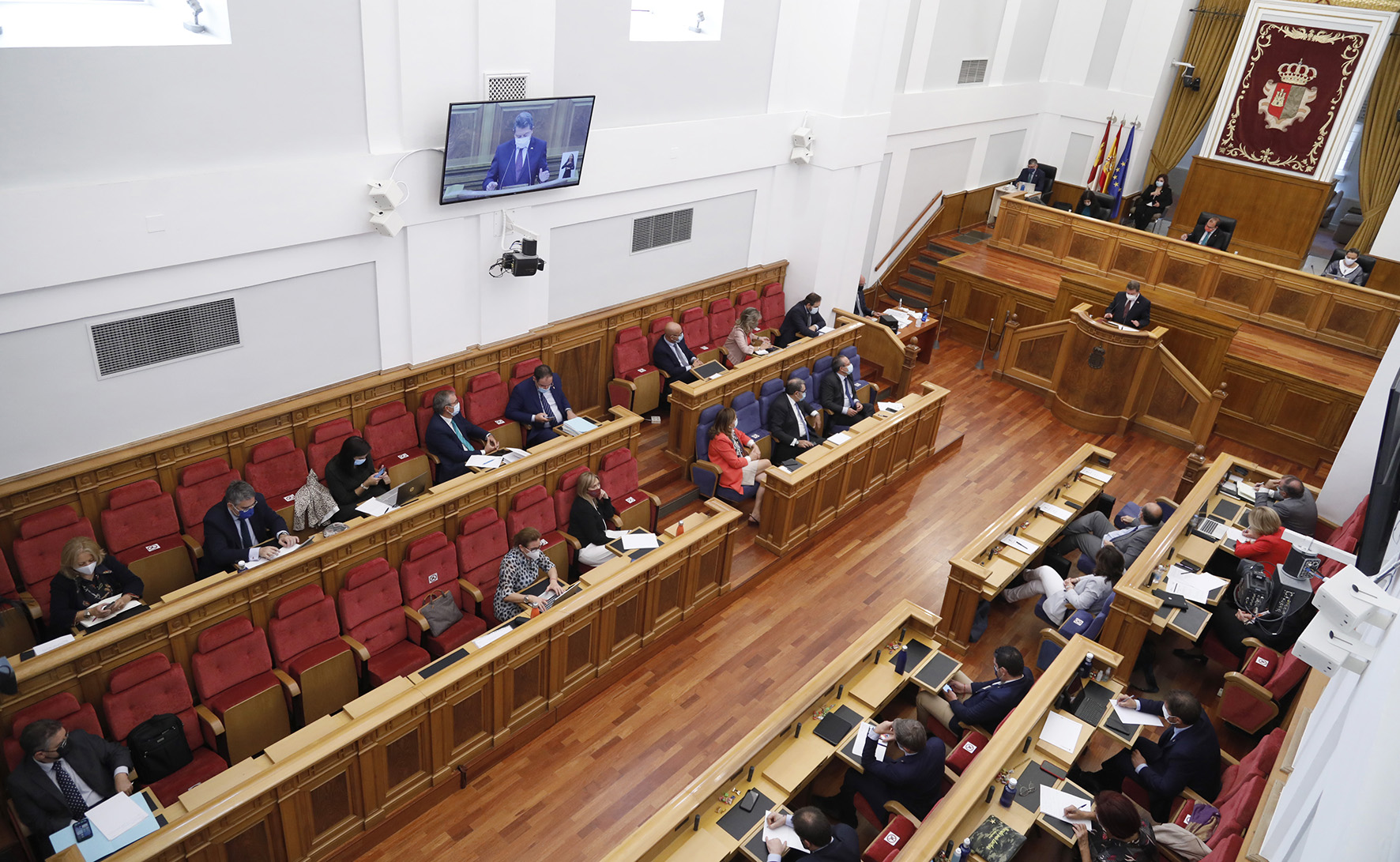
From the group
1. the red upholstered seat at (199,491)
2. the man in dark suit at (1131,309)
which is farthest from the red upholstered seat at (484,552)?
the man in dark suit at (1131,309)

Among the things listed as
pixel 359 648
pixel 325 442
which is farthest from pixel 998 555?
pixel 325 442

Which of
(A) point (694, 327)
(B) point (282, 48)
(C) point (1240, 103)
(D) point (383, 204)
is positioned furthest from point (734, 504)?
(C) point (1240, 103)

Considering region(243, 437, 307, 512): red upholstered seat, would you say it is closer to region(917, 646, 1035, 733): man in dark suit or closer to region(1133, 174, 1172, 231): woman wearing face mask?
region(917, 646, 1035, 733): man in dark suit

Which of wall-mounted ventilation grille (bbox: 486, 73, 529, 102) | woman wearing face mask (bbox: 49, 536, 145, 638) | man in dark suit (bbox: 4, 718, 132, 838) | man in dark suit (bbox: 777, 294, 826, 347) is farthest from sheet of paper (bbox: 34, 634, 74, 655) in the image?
man in dark suit (bbox: 777, 294, 826, 347)

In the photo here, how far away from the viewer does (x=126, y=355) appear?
4.94m

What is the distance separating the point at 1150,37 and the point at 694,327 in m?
8.36

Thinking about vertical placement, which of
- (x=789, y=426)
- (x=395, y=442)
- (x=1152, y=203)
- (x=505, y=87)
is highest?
(x=505, y=87)

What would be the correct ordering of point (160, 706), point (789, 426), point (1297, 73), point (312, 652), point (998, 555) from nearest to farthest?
1. point (160, 706)
2. point (312, 652)
3. point (998, 555)
4. point (789, 426)
5. point (1297, 73)

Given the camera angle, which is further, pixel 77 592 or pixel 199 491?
pixel 199 491

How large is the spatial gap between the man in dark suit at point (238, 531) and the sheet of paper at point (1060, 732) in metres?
4.07

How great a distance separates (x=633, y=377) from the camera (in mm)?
7621

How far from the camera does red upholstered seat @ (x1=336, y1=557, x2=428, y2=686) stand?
474 centimetres

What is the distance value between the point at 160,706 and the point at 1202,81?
1353 centimetres

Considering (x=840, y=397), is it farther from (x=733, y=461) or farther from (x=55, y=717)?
(x=55, y=717)
